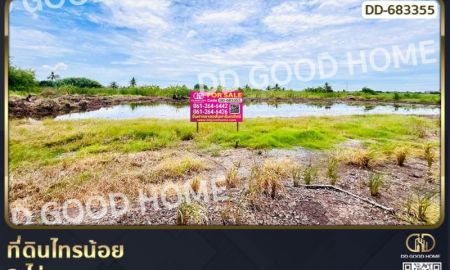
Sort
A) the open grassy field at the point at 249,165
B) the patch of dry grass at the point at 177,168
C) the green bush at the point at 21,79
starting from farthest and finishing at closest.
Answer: the patch of dry grass at the point at 177,168, the open grassy field at the point at 249,165, the green bush at the point at 21,79

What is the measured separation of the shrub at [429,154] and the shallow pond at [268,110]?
0.25m

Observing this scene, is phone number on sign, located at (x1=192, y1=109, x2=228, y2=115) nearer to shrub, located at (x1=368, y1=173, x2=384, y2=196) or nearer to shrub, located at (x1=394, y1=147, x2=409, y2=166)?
shrub, located at (x1=368, y1=173, x2=384, y2=196)

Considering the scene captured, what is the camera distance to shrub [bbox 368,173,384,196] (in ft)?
11.3

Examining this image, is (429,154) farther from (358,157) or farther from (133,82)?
(133,82)

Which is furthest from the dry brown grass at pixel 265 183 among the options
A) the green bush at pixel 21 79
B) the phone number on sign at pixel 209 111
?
the green bush at pixel 21 79

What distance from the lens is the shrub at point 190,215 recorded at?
3.29m

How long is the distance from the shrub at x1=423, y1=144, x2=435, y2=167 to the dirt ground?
4cm

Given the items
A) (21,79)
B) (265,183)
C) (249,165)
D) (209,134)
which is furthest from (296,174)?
(21,79)

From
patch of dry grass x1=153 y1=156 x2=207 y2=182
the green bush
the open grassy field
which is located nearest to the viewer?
the green bush

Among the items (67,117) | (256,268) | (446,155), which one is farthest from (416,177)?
(67,117)

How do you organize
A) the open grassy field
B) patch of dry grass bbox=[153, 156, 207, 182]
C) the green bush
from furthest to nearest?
patch of dry grass bbox=[153, 156, 207, 182]
the open grassy field
the green bush

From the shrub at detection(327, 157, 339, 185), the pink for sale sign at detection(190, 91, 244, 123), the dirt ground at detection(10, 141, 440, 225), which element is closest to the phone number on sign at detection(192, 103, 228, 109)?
A: the pink for sale sign at detection(190, 91, 244, 123)

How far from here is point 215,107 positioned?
3363 mm

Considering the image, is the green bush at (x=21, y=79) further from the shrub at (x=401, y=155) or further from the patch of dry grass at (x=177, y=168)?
the shrub at (x=401, y=155)
